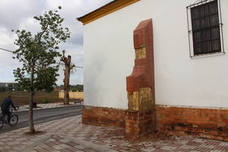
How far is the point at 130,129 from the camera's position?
741 cm

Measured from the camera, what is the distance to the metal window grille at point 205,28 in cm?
679

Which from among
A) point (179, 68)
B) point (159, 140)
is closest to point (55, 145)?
point (159, 140)

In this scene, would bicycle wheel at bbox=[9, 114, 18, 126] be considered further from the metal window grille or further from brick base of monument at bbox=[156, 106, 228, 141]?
the metal window grille

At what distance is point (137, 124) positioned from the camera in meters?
7.26

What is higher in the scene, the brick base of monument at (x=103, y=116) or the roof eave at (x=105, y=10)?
the roof eave at (x=105, y=10)

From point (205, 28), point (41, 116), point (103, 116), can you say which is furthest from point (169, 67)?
point (41, 116)

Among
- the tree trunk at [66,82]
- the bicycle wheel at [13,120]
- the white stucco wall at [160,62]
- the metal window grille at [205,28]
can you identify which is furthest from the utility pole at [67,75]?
the metal window grille at [205,28]

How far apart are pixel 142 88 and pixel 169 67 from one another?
47.8 inches

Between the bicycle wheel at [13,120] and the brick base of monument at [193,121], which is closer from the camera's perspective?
the brick base of monument at [193,121]

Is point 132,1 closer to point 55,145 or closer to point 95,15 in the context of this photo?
point 95,15

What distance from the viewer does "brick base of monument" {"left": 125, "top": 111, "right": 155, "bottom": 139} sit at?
727 cm

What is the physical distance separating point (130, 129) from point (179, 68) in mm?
2617

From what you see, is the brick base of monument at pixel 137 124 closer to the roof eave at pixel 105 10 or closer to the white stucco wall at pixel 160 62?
the white stucco wall at pixel 160 62

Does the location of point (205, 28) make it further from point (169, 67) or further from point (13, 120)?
point (13, 120)
